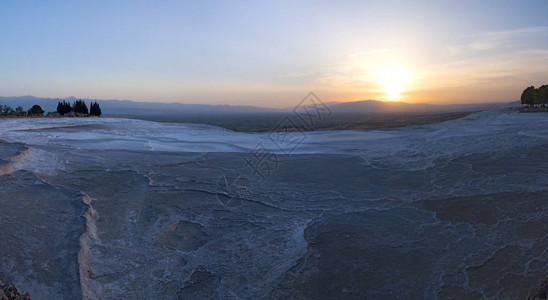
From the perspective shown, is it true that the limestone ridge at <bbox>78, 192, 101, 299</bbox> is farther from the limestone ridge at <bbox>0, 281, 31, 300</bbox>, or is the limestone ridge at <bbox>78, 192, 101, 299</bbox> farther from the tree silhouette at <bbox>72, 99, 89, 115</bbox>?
the tree silhouette at <bbox>72, 99, 89, 115</bbox>

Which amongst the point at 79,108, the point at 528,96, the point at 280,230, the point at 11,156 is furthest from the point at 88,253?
the point at 528,96

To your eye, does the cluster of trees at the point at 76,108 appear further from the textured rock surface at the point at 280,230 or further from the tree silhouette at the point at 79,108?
the textured rock surface at the point at 280,230

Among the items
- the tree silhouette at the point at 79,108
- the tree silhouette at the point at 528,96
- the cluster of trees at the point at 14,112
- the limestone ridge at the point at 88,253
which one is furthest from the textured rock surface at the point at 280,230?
the tree silhouette at the point at 528,96

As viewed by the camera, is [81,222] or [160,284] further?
[81,222]

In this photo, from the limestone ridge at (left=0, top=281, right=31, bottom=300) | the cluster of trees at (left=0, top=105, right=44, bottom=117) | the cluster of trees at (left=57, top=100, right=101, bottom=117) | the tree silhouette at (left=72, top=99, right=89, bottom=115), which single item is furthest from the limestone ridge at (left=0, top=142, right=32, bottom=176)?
the tree silhouette at (left=72, top=99, right=89, bottom=115)

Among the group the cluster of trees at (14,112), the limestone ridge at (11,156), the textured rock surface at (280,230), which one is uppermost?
the cluster of trees at (14,112)

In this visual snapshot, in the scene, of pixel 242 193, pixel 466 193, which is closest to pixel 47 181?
pixel 242 193

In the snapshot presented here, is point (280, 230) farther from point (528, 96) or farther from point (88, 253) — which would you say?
point (528, 96)

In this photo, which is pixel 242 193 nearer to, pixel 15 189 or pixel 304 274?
pixel 304 274
